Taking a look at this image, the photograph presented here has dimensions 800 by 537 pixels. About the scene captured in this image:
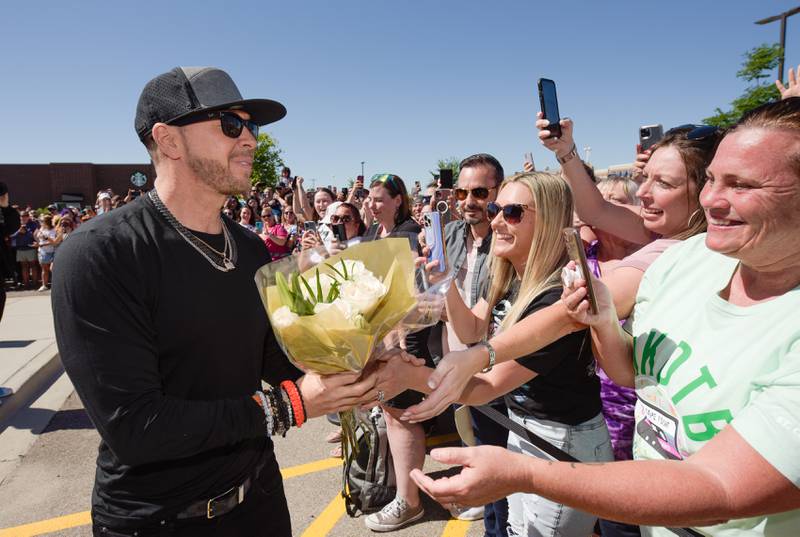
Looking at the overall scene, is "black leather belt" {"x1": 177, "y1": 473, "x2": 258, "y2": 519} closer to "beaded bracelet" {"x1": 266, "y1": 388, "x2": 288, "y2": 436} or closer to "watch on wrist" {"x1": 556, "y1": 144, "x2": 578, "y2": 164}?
"beaded bracelet" {"x1": 266, "y1": 388, "x2": 288, "y2": 436}

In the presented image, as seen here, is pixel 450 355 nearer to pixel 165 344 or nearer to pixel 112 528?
pixel 165 344

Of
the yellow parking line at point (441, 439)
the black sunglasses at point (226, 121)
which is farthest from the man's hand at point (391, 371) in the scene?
the yellow parking line at point (441, 439)

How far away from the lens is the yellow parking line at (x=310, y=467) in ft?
14.3

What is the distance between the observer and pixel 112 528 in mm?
1750

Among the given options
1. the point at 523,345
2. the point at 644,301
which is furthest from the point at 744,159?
the point at 523,345

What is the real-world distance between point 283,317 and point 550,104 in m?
2.43

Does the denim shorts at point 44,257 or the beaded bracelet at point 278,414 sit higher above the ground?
the beaded bracelet at point 278,414

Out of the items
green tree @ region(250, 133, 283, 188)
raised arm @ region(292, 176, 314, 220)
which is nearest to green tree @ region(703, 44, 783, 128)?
raised arm @ region(292, 176, 314, 220)

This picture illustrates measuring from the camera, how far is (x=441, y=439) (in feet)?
17.1

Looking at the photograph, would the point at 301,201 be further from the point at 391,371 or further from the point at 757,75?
the point at 757,75

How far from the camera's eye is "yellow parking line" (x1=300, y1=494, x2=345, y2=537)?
3504 mm

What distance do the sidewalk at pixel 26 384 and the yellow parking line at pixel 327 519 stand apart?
2984 mm

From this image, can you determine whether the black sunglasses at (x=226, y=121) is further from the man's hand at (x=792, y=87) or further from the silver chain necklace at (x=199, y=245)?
the man's hand at (x=792, y=87)

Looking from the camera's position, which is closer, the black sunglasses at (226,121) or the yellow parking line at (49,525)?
the black sunglasses at (226,121)
